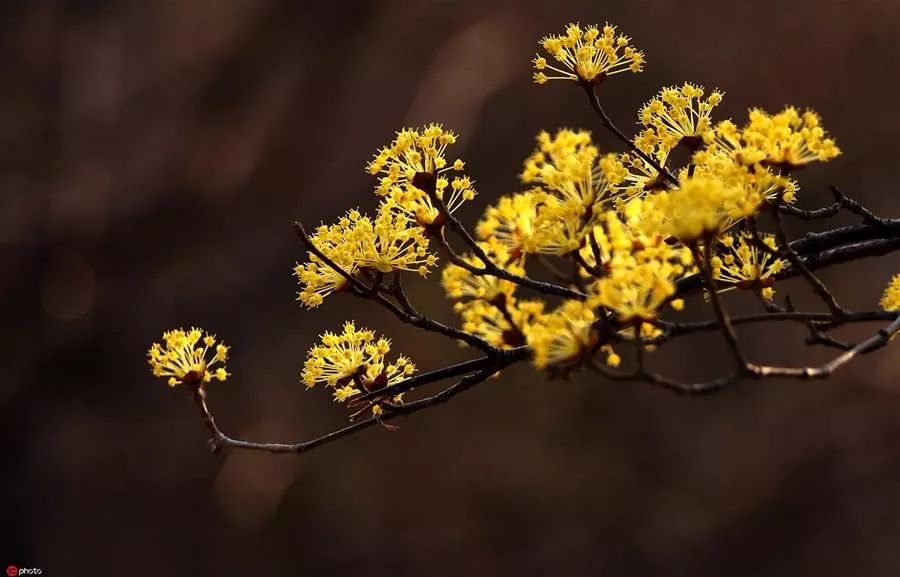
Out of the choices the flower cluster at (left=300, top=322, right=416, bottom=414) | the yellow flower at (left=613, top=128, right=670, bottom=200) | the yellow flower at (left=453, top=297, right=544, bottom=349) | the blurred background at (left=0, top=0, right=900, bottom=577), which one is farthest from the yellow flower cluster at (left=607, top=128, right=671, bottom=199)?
the blurred background at (left=0, top=0, right=900, bottom=577)

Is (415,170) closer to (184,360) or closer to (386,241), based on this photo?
(386,241)

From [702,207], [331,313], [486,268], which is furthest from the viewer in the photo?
[331,313]

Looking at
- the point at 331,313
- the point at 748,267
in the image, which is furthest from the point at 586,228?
the point at 331,313

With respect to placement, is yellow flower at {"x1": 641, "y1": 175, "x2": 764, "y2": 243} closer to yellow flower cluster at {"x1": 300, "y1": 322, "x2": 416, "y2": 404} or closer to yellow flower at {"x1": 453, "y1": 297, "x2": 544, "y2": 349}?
yellow flower at {"x1": 453, "y1": 297, "x2": 544, "y2": 349}

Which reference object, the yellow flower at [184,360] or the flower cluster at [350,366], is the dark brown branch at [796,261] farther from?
the yellow flower at [184,360]

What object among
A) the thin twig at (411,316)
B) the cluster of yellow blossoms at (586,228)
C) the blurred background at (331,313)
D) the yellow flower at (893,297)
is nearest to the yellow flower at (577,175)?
the cluster of yellow blossoms at (586,228)

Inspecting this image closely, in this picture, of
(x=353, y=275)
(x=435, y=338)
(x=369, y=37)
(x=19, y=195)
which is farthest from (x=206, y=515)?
(x=353, y=275)
